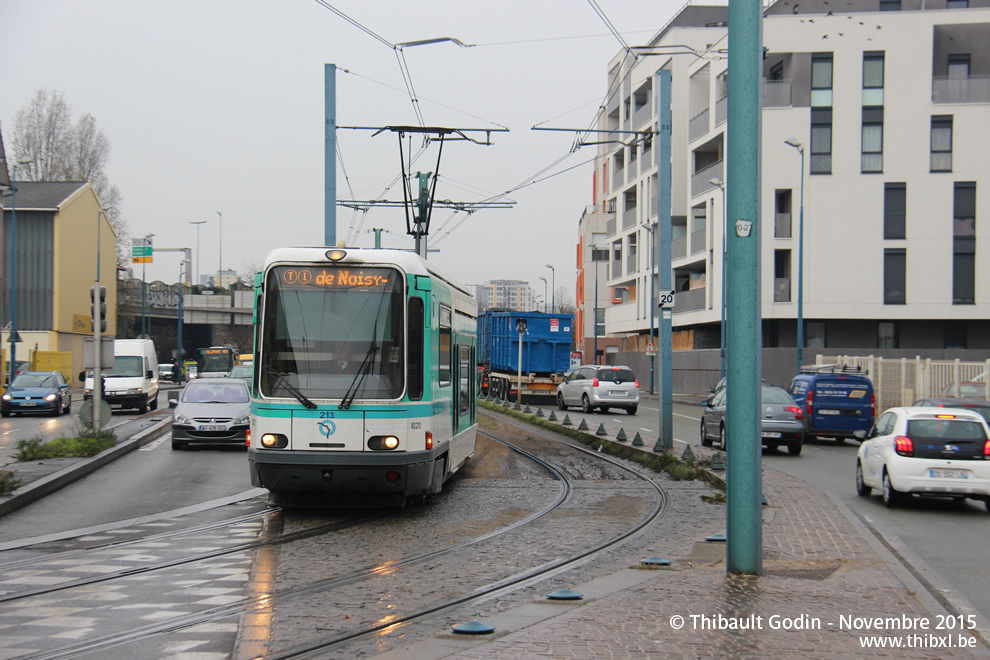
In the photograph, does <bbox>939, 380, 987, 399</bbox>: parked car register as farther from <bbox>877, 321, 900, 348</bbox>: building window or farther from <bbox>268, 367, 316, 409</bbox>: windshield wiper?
<bbox>268, 367, 316, 409</bbox>: windshield wiper

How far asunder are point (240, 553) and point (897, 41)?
44.6 m

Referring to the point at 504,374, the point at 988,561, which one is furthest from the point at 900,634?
the point at 504,374

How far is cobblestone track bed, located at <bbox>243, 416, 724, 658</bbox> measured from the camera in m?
6.36

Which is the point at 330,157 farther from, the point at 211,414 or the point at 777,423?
the point at 777,423

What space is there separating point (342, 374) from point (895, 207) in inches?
1596

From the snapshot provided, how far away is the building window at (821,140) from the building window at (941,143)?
4.72 meters

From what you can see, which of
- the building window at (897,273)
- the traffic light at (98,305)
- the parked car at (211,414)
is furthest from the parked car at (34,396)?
the building window at (897,273)

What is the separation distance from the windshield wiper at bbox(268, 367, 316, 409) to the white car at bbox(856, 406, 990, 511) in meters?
7.88

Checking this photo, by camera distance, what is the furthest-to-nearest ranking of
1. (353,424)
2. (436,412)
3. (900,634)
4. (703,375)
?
1. (703,375)
2. (436,412)
3. (353,424)
4. (900,634)

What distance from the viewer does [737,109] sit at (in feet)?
25.1

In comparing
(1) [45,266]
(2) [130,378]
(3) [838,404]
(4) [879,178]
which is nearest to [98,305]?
(2) [130,378]

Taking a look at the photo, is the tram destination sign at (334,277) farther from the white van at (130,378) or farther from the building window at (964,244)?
the building window at (964,244)

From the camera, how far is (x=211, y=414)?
65.0 feet

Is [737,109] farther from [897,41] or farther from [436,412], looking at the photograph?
[897,41]
